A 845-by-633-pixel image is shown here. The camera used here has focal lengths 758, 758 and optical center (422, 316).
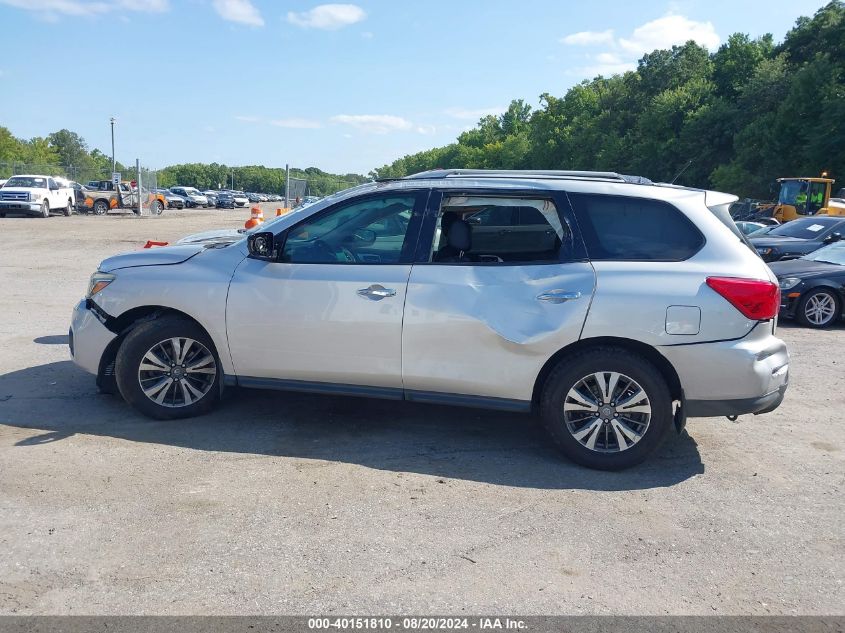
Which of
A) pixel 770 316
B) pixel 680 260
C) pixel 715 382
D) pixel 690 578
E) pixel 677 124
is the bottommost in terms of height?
pixel 690 578

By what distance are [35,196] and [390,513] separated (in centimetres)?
3380

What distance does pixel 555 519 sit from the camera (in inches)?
165

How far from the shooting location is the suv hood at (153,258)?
223 inches

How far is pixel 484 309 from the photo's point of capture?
4973 millimetres

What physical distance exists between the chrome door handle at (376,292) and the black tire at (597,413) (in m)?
1.20

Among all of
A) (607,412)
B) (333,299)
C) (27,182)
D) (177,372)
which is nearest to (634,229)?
(607,412)

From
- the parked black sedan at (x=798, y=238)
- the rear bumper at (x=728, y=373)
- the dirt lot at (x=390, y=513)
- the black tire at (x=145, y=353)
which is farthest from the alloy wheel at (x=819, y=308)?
the black tire at (x=145, y=353)

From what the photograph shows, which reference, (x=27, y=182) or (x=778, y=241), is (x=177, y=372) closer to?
(x=778, y=241)

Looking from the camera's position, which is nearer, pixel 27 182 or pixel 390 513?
pixel 390 513

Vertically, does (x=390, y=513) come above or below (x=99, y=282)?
below

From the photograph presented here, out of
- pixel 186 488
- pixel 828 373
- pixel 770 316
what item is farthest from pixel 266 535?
pixel 828 373

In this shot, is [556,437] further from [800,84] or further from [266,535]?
[800,84]

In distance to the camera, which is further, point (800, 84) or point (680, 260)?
point (800, 84)

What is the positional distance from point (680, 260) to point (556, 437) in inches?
55.3
